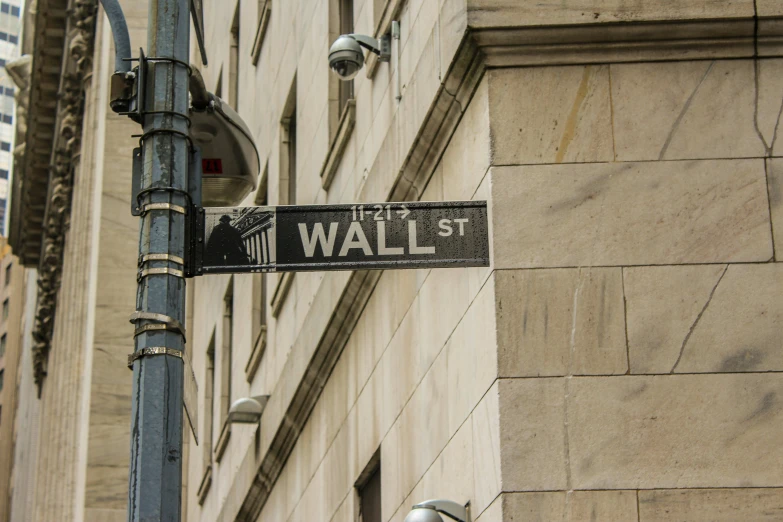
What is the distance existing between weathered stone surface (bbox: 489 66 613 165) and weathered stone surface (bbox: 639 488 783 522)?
2.31 m

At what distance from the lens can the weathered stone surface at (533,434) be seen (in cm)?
912

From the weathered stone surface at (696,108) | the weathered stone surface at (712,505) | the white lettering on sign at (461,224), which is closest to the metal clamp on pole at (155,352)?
the white lettering on sign at (461,224)

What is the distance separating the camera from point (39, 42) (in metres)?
62.6

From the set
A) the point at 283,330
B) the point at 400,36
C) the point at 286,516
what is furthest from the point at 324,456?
the point at 400,36

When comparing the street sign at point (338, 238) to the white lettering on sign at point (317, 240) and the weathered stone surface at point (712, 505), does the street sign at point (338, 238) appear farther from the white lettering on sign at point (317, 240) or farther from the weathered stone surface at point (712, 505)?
the weathered stone surface at point (712, 505)

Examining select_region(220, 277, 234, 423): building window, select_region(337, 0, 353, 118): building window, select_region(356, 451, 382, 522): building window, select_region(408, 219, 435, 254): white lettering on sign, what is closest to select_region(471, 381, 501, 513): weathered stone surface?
select_region(408, 219, 435, 254): white lettering on sign

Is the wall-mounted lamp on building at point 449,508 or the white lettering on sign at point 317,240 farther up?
the white lettering on sign at point 317,240

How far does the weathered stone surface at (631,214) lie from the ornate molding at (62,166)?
4689 cm

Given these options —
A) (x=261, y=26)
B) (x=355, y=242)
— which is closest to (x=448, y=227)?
(x=355, y=242)

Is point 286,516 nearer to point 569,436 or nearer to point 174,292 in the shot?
point 569,436

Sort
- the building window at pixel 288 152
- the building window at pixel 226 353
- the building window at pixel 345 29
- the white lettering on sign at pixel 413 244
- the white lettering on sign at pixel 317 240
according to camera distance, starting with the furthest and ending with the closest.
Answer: the building window at pixel 226 353 < the building window at pixel 288 152 < the building window at pixel 345 29 < the white lettering on sign at pixel 413 244 < the white lettering on sign at pixel 317 240

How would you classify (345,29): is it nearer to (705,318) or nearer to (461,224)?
(705,318)

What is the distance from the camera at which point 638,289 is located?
9.60 m

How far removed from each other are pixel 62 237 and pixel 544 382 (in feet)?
196
